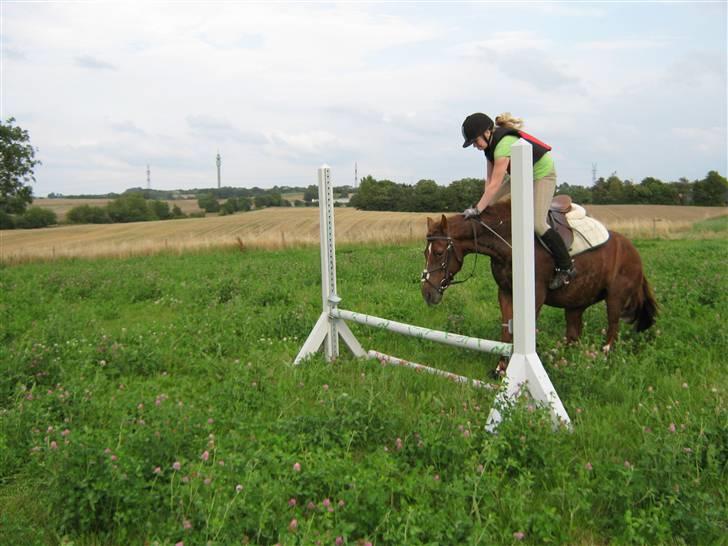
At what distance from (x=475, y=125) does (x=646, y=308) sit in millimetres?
2918

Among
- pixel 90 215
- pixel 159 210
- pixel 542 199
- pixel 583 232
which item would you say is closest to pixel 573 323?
pixel 583 232

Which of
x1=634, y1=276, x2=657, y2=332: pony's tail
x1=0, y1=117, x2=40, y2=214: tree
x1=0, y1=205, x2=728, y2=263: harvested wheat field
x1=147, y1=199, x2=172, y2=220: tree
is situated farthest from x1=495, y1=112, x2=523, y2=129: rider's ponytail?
x1=147, y1=199, x2=172, y2=220: tree

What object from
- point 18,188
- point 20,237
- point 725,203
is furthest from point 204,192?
point 725,203

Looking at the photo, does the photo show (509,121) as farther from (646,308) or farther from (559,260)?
(646,308)

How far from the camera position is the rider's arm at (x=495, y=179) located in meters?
4.58

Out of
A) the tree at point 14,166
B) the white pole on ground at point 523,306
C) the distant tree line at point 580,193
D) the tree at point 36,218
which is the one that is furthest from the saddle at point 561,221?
the tree at point 36,218

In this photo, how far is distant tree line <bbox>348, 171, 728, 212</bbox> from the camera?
2877 centimetres

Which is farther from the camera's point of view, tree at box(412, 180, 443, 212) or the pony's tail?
tree at box(412, 180, 443, 212)

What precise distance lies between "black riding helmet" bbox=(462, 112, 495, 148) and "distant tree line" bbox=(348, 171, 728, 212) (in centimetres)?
2036

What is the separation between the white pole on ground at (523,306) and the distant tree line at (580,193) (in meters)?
21.4

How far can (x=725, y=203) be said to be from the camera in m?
49.6

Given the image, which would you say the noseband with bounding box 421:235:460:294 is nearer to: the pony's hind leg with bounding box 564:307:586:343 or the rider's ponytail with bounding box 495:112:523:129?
the rider's ponytail with bounding box 495:112:523:129

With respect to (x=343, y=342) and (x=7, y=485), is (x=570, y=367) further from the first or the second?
(x=7, y=485)

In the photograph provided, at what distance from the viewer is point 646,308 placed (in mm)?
5898
